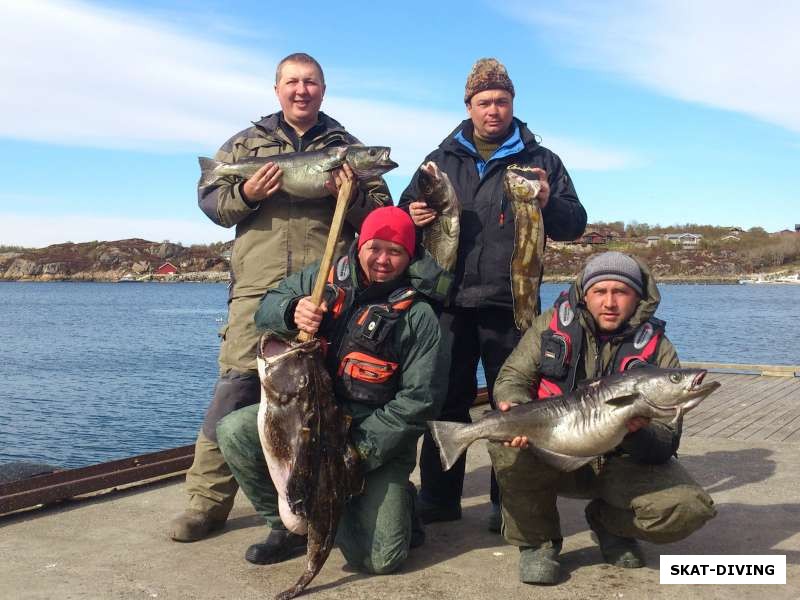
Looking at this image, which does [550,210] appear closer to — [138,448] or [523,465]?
[523,465]

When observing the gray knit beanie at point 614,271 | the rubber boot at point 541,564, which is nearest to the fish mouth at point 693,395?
the gray knit beanie at point 614,271

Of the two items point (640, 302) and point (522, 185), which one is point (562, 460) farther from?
point (522, 185)

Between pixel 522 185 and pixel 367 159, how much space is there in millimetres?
975

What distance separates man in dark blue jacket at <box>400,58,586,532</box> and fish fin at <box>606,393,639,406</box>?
55.7 inches

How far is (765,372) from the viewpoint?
44.5 feet

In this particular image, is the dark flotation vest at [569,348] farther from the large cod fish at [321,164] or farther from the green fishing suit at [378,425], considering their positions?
the large cod fish at [321,164]

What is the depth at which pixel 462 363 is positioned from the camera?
18.0 feet

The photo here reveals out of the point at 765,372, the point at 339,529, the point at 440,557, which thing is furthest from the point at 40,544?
the point at 765,372

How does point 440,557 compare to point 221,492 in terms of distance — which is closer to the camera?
point 440,557

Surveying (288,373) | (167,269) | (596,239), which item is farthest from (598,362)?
(167,269)

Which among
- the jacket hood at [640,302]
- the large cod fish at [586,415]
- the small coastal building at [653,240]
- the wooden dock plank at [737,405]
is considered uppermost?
the small coastal building at [653,240]

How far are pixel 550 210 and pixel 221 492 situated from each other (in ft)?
9.13

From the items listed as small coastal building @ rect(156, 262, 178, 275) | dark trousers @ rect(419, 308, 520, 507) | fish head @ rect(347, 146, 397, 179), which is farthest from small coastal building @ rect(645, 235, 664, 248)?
fish head @ rect(347, 146, 397, 179)

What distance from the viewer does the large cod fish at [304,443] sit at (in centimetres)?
427
